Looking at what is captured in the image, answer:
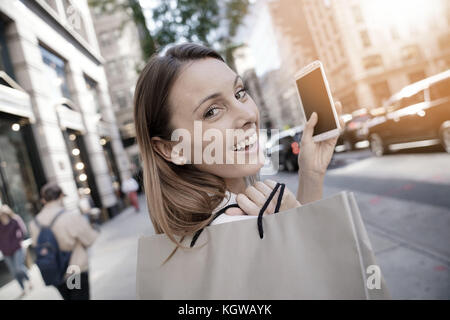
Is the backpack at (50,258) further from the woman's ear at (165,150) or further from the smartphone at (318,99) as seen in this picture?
the smartphone at (318,99)

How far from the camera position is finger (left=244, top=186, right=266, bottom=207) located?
3.00 feet

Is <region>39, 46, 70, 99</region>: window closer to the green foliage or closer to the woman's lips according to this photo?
the green foliage

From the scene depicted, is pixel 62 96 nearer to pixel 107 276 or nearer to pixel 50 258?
pixel 50 258

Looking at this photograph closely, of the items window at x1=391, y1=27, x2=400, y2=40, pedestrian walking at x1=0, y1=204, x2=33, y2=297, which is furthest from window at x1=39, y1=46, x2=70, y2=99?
pedestrian walking at x1=0, y1=204, x2=33, y2=297

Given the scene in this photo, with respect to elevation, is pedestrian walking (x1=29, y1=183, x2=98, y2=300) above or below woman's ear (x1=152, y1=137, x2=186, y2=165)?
below

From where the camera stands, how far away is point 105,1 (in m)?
1.41

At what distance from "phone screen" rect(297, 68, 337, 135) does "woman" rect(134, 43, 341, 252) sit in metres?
0.03

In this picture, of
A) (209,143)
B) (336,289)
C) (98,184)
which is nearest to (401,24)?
(209,143)

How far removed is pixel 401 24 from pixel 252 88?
579mm

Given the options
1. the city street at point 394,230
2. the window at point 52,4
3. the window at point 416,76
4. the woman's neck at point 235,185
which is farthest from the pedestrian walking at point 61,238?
the window at point 416,76

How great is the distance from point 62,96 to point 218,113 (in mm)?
889

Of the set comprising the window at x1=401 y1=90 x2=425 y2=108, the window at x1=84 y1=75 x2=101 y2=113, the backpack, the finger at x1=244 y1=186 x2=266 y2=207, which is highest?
the window at x1=84 y1=75 x2=101 y2=113

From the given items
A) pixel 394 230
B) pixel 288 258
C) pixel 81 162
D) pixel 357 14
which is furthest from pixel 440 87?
pixel 394 230
